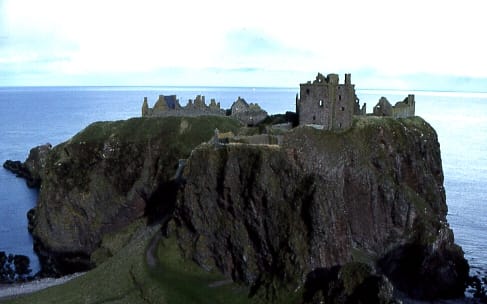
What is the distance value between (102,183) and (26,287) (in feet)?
85.4

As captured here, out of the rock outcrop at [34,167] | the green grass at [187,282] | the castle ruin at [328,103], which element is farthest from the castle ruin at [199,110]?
the rock outcrop at [34,167]

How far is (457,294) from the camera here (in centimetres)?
7700

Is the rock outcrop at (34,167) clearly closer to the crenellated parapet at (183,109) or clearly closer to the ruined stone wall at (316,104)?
the crenellated parapet at (183,109)

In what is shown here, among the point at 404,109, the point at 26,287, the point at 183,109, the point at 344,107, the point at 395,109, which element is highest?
the point at 344,107

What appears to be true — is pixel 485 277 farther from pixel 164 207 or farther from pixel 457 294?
pixel 164 207

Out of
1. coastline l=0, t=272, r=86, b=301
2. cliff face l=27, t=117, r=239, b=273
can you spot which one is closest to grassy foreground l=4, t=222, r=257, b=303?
coastline l=0, t=272, r=86, b=301

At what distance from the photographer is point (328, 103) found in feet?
250

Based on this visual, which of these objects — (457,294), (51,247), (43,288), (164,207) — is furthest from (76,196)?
(457,294)

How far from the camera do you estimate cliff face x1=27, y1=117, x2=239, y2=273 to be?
307ft

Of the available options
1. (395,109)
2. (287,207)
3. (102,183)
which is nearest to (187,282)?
(287,207)

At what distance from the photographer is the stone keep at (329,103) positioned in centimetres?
7612

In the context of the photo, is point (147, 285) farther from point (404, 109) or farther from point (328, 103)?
point (404, 109)

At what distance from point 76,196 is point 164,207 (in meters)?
18.2

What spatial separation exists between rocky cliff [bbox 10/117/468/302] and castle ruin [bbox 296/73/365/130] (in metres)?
2.18
